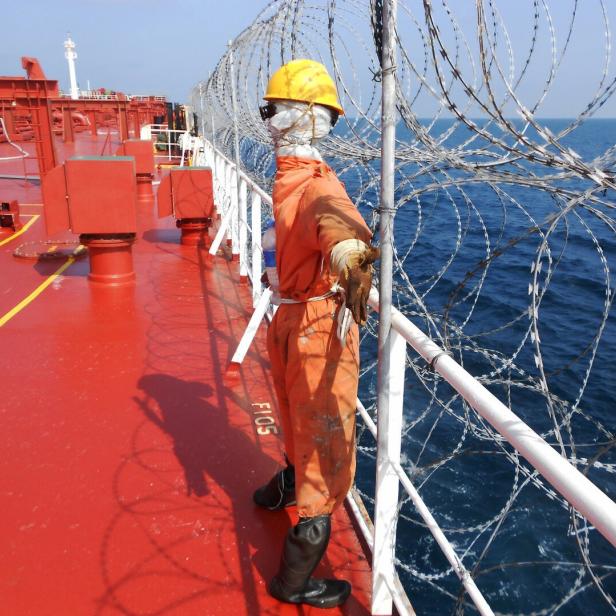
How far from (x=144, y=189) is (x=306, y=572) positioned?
11.2 m

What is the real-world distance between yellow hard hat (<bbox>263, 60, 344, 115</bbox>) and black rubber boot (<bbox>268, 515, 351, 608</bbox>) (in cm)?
163

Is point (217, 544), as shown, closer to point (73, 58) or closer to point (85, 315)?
point (85, 315)

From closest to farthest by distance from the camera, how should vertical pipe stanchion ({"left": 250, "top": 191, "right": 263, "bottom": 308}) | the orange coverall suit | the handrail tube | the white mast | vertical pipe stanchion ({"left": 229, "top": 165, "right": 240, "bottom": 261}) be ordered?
1. the handrail tube
2. the orange coverall suit
3. vertical pipe stanchion ({"left": 250, "top": 191, "right": 263, "bottom": 308})
4. vertical pipe stanchion ({"left": 229, "top": 165, "right": 240, "bottom": 261})
5. the white mast

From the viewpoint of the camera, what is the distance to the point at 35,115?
13.4 metres

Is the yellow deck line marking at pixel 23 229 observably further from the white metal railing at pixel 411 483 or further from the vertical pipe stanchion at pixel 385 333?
the vertical pipe stanchion at pixel 385 333

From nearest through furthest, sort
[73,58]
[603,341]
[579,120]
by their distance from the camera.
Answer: [579,120] → [603,341] → [73,58]

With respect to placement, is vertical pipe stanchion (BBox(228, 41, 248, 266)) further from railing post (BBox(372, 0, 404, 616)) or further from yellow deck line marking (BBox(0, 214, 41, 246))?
railing post (BBox(372, 0, 404, 616))

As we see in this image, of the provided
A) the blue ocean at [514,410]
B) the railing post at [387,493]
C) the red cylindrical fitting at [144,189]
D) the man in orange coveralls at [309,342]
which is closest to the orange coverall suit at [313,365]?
the man in orange coveralls at [309,342]

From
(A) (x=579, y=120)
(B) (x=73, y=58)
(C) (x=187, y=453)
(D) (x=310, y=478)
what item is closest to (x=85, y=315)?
(C) (x=187, y=453)

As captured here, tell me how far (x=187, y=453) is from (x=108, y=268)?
3665 mm

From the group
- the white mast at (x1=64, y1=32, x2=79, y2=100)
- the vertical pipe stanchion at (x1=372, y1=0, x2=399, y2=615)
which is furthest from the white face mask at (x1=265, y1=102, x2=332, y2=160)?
the white mast at (x1=64, y1=32, x2=79, y2=100)

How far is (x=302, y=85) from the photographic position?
7.14 ft

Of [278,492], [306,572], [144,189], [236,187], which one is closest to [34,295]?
[236,187]

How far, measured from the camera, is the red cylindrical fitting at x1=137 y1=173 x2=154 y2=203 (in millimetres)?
12109
